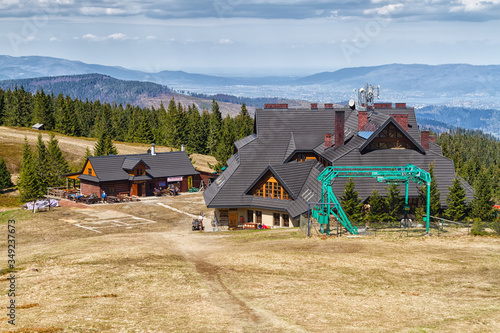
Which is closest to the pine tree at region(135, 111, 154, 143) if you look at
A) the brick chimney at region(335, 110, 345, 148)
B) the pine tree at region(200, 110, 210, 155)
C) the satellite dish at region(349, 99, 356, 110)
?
the pine tree at region(200, 110, 210, 155)

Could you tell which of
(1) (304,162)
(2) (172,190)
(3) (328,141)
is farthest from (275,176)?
(2) (172,190)

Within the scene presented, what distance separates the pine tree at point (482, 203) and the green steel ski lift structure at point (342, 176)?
17.3ft

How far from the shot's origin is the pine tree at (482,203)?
4897 centimetres

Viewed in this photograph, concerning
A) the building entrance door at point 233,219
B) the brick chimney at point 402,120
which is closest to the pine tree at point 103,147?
the building entrance door at point 233,219

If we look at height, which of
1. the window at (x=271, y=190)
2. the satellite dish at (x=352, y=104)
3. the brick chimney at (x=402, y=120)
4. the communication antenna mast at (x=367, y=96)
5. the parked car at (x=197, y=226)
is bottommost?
the parked car at (x=197, y=226)

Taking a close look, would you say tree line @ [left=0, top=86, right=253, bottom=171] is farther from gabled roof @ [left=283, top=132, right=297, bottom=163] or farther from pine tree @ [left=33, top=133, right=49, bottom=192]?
gabled roof @ [left=283, top=132, right=297, bottom=163]

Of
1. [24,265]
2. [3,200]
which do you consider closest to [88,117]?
[3,200]

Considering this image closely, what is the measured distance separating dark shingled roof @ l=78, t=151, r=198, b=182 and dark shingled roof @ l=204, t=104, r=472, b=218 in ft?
61.6

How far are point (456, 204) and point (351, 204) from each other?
1046 cm

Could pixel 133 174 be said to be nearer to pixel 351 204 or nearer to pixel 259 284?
pixel 351 204

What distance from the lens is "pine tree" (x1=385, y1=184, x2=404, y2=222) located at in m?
50.1

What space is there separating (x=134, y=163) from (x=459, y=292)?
57.7 m

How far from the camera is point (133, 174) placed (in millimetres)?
77438

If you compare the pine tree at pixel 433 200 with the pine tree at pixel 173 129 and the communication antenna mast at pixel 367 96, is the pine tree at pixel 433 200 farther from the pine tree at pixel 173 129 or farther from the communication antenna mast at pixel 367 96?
the pine tree at pixel 173 129
